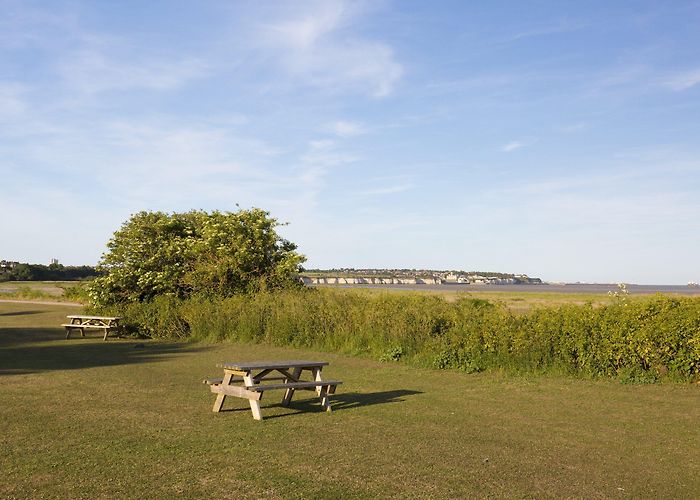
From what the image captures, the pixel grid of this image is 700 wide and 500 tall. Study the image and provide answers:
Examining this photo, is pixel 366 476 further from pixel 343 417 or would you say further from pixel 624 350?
pixel 624 350

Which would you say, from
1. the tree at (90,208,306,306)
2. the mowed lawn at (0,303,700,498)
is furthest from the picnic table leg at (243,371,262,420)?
the tree at (90,208,306,306)

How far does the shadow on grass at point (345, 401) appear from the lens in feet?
34.6

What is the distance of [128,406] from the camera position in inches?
412

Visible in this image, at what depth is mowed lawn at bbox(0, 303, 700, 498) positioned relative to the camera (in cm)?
648

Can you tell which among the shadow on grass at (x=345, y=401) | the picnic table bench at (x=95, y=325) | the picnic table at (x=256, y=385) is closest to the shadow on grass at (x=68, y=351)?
the picnic table bench at (x=95, y=325)

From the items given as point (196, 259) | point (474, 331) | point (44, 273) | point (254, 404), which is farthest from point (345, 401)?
point (44, 273)

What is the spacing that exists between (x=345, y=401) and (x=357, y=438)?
2886 mm

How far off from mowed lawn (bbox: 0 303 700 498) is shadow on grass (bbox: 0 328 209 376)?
1118mm

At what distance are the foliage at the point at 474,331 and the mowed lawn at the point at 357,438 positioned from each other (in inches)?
25.4

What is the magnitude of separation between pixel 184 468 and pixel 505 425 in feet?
15.4

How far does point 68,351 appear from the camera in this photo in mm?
18609

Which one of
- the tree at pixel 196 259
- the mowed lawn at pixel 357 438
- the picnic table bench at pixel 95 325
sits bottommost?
the mowed lawn at pixel 357 438

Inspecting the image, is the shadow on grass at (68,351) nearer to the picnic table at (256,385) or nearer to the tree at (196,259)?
the tree at (196,259)

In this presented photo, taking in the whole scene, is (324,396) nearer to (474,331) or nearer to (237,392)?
(237,392)
